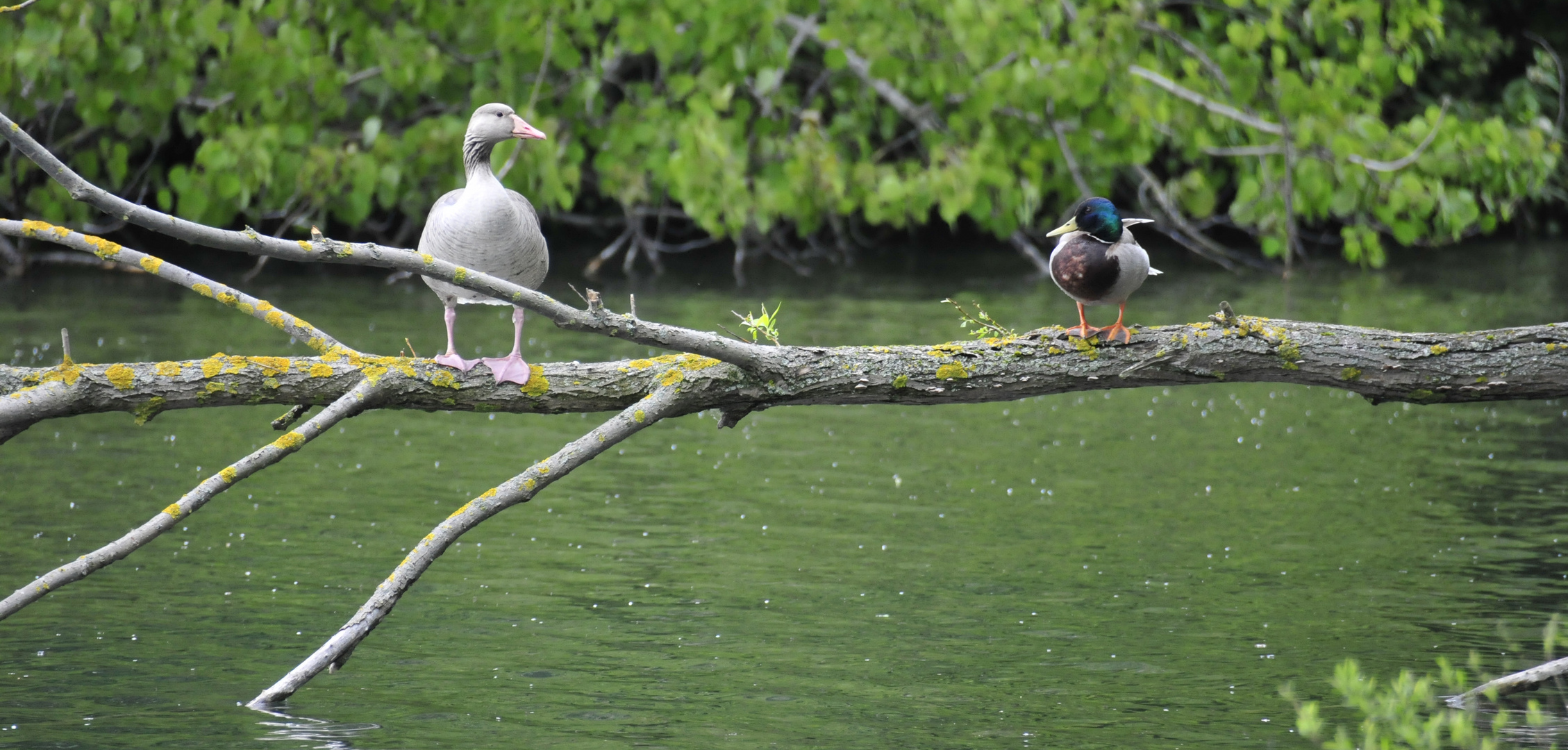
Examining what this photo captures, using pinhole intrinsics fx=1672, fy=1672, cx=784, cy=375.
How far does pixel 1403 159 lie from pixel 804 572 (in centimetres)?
1222

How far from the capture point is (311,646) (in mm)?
6422

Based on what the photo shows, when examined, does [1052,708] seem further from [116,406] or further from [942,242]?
[942,242]

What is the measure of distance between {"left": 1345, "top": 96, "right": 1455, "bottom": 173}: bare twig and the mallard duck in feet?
42.0

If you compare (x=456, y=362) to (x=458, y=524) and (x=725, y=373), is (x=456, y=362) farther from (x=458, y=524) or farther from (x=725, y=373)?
(x=725, y=373)

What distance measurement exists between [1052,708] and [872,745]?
0.75m

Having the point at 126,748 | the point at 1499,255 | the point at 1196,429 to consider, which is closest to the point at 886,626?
the point at 126,748

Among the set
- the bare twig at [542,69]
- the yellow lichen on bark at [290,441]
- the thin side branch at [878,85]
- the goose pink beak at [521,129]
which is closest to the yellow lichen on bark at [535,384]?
the yellow lichen on bark at [290,441]

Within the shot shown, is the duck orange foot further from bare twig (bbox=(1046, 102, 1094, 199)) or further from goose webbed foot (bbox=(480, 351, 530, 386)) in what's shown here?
bare twig (bbox=(1046, 102, 1094, 199))

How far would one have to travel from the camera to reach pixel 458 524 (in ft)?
15.9

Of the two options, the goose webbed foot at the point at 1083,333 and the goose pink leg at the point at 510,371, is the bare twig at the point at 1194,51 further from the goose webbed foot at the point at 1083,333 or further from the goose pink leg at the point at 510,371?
the goose pink leg at the point at 510,371

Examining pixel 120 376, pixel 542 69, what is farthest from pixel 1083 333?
pixel 542 69

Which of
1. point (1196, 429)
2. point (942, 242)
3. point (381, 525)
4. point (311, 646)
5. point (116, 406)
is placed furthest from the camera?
point (942, 242)

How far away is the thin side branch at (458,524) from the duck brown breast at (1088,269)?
4.69ft

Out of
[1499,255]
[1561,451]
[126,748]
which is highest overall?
[1499,255]
